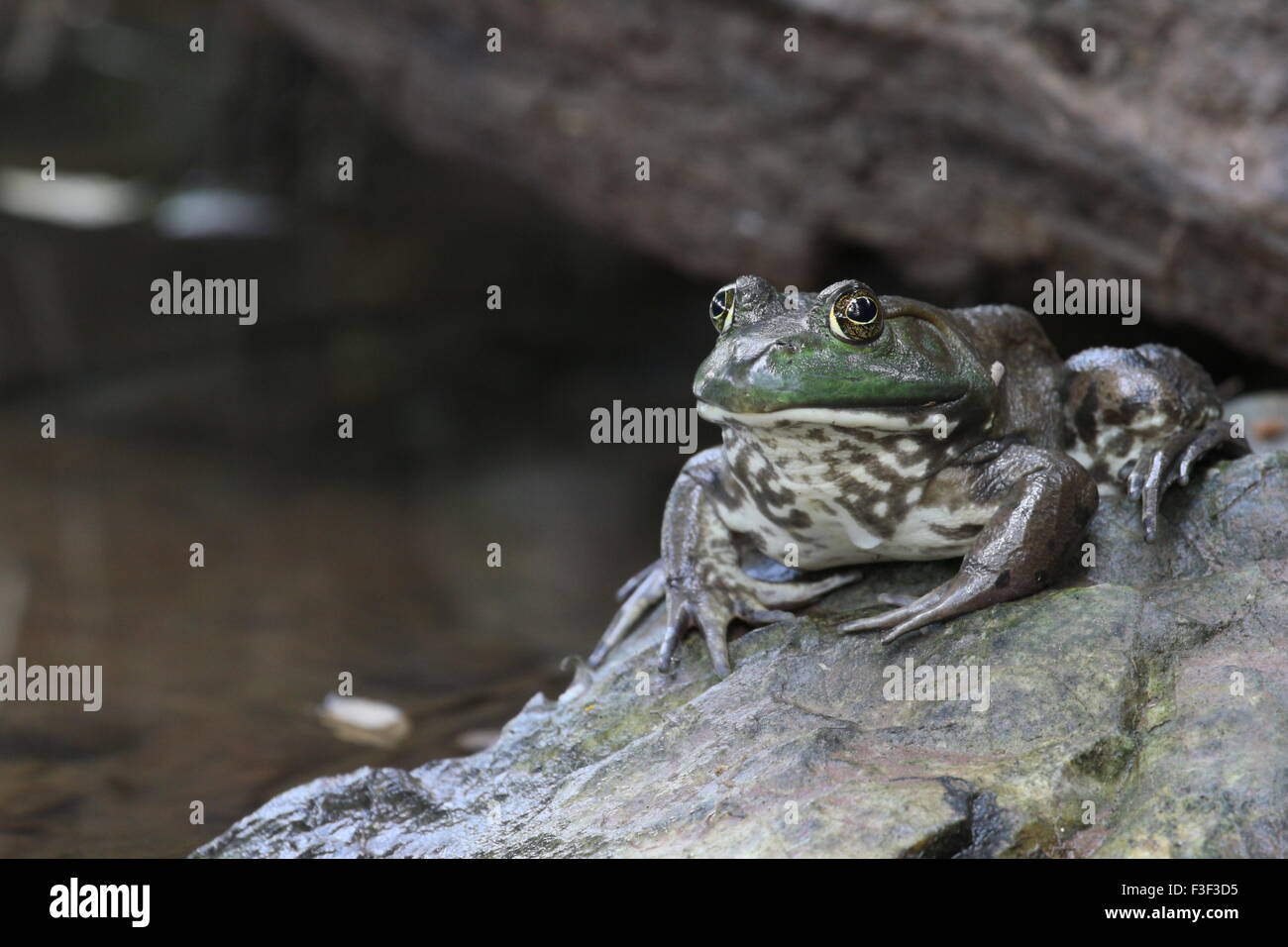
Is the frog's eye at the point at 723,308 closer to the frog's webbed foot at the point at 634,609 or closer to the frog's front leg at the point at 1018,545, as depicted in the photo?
the frog's front leg at the point at 1018,545

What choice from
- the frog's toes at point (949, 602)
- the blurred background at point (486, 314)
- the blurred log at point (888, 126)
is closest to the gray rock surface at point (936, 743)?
the frog's toes at point (949, 602)

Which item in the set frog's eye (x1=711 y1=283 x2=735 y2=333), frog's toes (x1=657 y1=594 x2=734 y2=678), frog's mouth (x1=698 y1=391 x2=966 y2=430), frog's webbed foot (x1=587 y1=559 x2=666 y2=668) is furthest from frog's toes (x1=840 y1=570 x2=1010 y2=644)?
frog's webbed foot (x1=587 y1=559 x2=666 y2=668)

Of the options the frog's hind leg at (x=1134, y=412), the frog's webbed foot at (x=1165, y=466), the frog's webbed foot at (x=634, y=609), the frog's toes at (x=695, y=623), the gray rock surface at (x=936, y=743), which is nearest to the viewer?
the gray rock surface at (x=936, y=743)

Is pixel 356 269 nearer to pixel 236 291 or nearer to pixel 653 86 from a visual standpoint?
pixel 236 291

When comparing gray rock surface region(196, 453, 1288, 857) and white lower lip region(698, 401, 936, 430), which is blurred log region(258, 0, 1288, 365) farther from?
white lower lip region(698, 401, 936, 430)

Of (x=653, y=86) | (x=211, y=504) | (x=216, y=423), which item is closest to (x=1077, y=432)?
(x=653, y=86)
